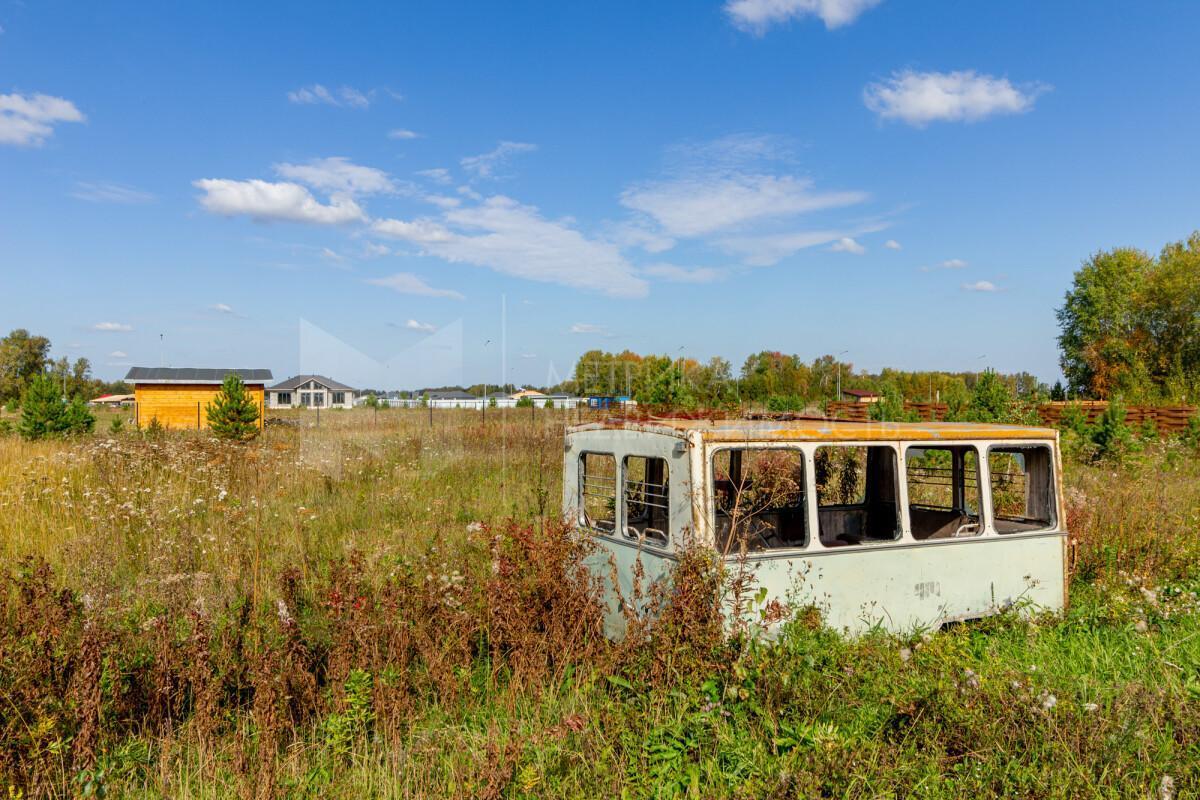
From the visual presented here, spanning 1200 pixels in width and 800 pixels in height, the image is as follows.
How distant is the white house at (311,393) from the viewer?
8238 centimetres

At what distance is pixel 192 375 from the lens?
138 ft

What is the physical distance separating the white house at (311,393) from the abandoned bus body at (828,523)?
3112 inches

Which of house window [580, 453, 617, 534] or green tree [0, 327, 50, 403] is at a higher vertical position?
green tree [0, 327, 50, 403]

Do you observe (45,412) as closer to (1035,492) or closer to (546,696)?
(546,696)

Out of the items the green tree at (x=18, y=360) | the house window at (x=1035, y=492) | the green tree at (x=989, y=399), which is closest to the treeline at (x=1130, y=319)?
the green tree at (x=989, y=399)

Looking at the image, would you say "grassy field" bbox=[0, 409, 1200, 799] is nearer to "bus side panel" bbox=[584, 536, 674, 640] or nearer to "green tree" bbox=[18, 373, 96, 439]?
"bus side panel" bbox=[584, 536, 674, 640]

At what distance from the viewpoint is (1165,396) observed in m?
32.8

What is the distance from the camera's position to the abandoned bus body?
17.1 feet

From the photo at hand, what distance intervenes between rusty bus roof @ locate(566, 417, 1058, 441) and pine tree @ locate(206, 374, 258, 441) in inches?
698

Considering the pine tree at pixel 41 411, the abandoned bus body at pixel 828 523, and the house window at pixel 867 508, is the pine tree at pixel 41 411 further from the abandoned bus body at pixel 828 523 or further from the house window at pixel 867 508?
the house window at pixel 867 508

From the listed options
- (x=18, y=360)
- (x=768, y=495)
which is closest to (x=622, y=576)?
(x=768, y=495)

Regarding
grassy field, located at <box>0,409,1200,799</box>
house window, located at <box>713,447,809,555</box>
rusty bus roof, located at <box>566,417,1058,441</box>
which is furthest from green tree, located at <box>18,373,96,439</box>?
rusty bus roof, located at <box>566,417,1058,441</box>

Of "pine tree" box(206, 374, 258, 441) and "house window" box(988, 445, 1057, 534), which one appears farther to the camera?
"pine tree" box(206, 374, 258, 441)

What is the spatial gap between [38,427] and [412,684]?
20780 mm
